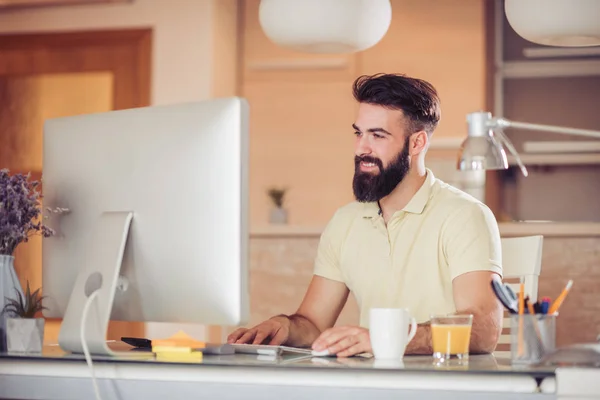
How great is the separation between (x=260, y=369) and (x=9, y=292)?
61 centimetres

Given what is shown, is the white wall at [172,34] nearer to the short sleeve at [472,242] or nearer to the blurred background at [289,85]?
the blurred background at [289,85]

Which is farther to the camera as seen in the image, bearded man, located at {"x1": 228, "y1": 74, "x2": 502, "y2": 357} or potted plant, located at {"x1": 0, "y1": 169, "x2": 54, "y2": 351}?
bearded man, located at {"x1": 228, "y1": 74, "x2": 502, "y2": 357}

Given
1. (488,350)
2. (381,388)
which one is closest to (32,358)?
(381,388)

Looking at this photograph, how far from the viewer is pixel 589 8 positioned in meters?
2.06

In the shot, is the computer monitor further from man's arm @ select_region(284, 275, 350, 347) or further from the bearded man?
man's arm @ select_region(284, 275, 350, 347)

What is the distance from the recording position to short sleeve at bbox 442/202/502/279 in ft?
6.97

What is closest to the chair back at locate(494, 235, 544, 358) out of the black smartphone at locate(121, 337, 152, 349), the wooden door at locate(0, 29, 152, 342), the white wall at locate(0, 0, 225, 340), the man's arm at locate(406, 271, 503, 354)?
the man's arm at locate(406, 271, 503, 354)

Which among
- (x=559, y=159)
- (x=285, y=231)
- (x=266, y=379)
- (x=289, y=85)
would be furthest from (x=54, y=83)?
(x=266, y=379)

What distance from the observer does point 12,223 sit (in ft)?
5.85

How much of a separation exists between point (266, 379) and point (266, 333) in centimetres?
63

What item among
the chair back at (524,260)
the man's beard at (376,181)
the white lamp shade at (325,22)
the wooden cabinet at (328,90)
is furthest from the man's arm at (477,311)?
the wooden cabinet at (328,90)

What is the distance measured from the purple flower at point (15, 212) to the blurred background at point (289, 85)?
2.44 metres

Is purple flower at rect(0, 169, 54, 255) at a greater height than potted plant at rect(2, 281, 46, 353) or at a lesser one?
greater

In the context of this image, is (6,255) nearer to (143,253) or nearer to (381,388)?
(143,253)
